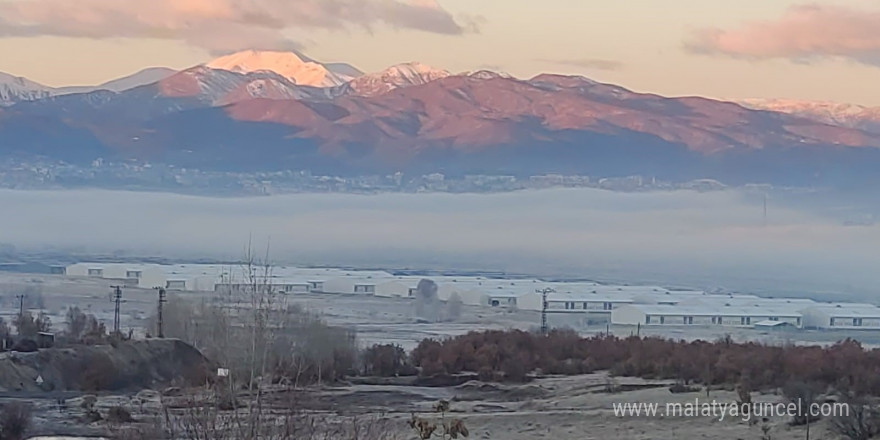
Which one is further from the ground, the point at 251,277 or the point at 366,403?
the point at 251,277

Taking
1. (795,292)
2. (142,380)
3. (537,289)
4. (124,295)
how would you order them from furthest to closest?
(795,292) < (537,289) < (124,295) < (142,380)

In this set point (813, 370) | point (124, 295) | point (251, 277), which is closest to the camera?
point (251, 277)

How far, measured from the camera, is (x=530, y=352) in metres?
51.3

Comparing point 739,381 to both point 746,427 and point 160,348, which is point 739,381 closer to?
point 746,427

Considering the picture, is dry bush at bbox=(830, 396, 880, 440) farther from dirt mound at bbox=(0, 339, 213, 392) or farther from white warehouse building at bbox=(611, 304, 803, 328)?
white warehouse building at bbox=(611, 304, 803, 328)

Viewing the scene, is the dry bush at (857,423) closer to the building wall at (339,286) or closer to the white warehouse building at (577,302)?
the white warehouse building at (577,302)

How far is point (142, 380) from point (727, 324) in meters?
58.3

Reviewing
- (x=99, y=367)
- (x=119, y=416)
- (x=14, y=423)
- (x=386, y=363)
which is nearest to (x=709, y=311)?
(x=386, y=363)

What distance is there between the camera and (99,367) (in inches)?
1681

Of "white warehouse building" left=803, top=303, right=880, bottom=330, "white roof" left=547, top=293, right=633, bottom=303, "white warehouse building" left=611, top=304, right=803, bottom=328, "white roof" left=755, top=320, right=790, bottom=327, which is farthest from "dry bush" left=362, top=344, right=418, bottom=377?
"white roof" left=547, top=293, right=633, bottom=303

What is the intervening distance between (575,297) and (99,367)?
70581 mm

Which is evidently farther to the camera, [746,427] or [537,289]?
[537,289]

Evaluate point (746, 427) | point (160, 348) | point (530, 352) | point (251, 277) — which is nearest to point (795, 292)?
point (530, 352)

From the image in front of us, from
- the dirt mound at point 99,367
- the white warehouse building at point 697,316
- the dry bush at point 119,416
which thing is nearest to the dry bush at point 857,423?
the dry bush at point 119,416
